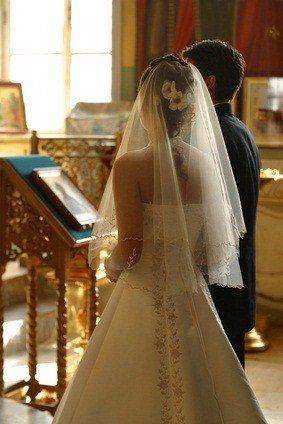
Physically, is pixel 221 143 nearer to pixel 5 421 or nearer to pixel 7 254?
pixel 5 421

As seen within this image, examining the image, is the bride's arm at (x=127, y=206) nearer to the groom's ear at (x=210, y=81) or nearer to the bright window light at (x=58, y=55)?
the groom's ear at (x=210, y=81)

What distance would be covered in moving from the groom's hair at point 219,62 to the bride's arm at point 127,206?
51 cm

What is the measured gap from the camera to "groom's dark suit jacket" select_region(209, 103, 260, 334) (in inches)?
130

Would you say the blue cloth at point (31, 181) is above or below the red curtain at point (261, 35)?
below

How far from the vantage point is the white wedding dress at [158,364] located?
303 centimetres

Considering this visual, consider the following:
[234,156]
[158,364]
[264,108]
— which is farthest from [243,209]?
[264,108]

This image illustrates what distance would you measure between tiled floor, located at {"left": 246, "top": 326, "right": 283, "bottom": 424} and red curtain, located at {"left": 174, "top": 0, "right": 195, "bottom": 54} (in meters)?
2.69

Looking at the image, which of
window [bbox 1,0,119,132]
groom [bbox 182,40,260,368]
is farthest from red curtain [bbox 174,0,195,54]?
groom [bbox 182,40,260,368]

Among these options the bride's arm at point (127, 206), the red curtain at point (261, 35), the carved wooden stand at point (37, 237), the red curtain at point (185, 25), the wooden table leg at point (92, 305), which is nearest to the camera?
the bride's arm at point (127, 206)

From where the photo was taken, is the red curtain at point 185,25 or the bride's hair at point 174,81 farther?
the red curtain at point 185,25

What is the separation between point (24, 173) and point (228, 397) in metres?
1.84

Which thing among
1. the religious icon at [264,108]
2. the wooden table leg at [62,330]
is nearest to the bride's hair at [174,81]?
the wooden table leg at [62,330]

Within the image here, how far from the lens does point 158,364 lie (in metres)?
3.05

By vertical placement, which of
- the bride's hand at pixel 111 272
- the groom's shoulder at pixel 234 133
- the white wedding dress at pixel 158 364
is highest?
the groom's shoulder at pixel 234 133
